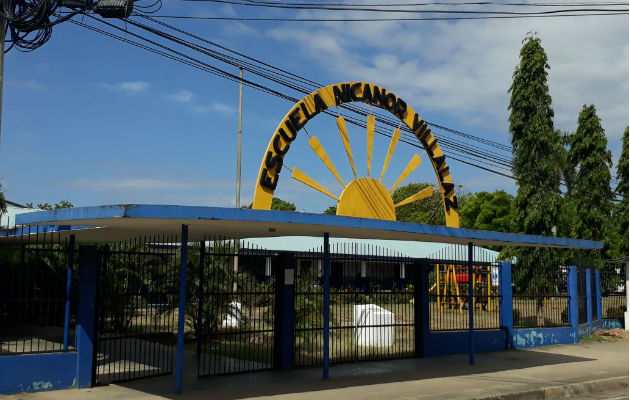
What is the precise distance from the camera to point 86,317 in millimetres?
10172

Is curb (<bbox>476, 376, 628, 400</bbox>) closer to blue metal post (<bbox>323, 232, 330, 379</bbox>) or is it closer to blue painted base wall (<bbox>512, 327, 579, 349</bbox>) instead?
blue metal post (<bbox>323, 232, 330, 379</bbox>)

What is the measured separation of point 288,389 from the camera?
35.1ft

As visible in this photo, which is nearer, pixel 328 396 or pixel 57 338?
pixel 328 396

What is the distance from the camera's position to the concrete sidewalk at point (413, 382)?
10148 millimetres

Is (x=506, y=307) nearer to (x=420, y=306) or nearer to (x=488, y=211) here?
(x=420, y=306)

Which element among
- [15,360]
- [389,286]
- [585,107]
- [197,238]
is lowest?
[15,360]

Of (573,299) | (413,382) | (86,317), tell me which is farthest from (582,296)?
(86,317)

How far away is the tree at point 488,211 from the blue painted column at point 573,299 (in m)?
36.8

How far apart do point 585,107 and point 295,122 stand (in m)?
22.5

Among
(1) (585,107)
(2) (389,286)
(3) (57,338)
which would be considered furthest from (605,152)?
(3) (57,338)

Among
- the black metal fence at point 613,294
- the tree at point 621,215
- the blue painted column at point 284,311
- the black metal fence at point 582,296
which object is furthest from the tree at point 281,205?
the blue painted column at point 284,311

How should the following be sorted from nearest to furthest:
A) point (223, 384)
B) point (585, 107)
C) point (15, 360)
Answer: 1. point (15, 360)
2. point (223, 384)
3. point (585, 107)

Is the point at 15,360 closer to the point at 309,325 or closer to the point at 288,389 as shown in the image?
the point at 288,389

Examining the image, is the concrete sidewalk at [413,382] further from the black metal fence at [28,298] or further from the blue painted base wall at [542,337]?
the blue painted base wall at [542,337]
